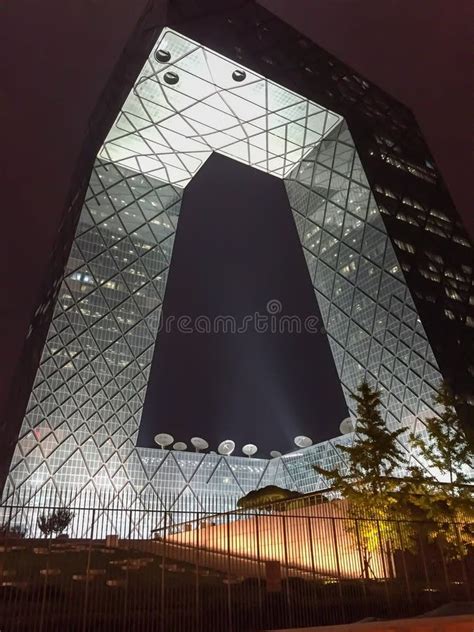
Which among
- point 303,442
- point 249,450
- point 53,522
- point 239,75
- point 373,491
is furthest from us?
point 249,450

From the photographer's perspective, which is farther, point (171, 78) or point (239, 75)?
point (171, 78)

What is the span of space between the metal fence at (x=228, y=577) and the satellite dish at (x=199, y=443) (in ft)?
86.5

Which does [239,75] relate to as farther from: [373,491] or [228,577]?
[228,577]

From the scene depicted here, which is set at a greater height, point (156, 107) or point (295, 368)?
point (156, 107)

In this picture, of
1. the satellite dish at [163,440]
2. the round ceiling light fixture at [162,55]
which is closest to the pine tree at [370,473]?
the satellite dish at [163,440]

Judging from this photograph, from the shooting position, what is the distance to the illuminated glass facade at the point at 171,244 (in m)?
36.1

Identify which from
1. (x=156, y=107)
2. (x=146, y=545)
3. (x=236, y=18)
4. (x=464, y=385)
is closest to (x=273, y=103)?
(x=236, y=18)

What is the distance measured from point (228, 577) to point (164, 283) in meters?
35.4

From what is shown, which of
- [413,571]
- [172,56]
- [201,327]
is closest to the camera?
A: [413,571]

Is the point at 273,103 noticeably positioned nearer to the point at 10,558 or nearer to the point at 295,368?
the point at 295,368

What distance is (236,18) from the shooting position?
37.4 meters

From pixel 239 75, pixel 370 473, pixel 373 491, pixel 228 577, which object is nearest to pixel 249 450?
pixel 370 473

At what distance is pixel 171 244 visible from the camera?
47.9m

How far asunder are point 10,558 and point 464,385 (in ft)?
94.6
